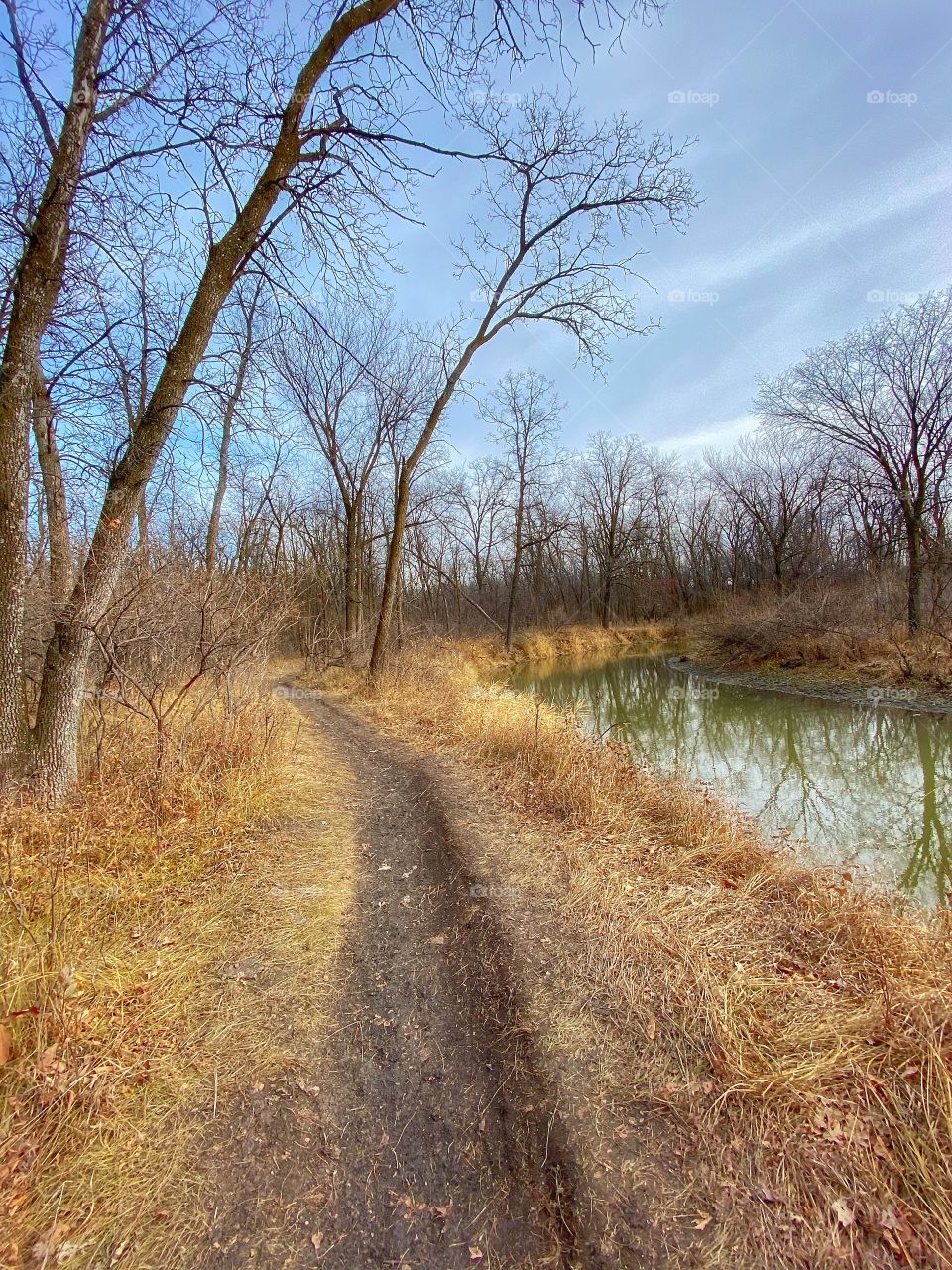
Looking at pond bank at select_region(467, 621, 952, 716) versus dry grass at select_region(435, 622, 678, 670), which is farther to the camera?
dry grass at select_region(435, 622, 678, 670)

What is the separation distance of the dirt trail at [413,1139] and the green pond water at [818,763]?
3.27 metres

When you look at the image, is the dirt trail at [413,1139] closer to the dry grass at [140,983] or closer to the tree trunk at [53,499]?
the dry grass at [140,983]

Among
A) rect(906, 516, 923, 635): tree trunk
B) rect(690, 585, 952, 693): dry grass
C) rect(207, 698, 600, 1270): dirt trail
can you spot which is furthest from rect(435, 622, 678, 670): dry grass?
rect(207, 698, 600, 1270): dirt trail

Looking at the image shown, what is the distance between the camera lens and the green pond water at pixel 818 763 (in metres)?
5.48

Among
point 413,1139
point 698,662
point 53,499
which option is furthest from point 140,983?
point 698,662

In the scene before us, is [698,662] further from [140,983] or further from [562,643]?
[140,983]

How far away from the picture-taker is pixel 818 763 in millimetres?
8711

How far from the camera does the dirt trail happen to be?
1684 millimetres

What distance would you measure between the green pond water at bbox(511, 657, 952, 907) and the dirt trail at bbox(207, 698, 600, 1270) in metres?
3.27

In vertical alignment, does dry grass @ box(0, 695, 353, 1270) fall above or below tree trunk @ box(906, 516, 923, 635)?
below

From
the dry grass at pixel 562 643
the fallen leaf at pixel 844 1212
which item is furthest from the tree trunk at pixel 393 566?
the fallen leaf at pixel 844 1212

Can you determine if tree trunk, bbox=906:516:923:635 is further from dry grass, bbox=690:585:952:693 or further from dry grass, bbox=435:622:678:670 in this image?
dry grass, bbox=435:622:678:670

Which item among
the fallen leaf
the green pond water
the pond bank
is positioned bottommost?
the green pond water

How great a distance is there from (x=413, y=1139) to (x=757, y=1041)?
1.58 metres
